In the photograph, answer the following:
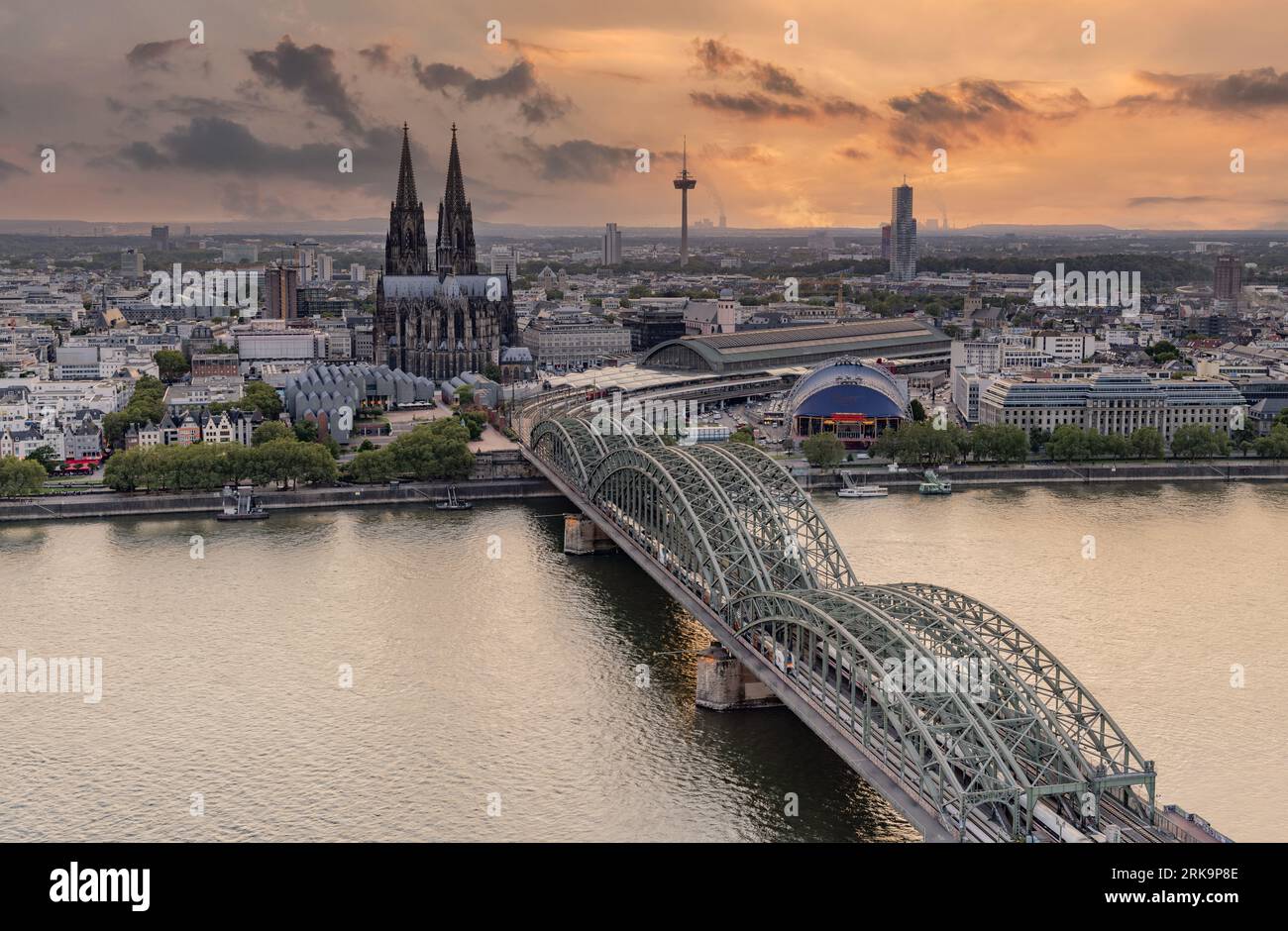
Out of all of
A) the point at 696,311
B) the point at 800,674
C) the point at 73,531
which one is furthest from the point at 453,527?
the point at 696,311

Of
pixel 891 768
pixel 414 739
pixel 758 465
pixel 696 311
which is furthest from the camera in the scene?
pixel 696 311

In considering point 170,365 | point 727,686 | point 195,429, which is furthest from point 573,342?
point 727,686

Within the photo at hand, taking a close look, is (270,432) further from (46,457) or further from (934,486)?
(934,486)

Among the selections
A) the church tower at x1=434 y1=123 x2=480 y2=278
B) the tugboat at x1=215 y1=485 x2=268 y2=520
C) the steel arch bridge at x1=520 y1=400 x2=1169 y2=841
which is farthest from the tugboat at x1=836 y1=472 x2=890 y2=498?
the church tower at x1=434 y1=123 x2=480 y2=278

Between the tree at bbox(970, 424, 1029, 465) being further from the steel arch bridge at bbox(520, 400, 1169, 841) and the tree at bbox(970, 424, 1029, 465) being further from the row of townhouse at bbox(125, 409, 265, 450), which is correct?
the row of townhouse at bbox(125, 409, 265, 450)

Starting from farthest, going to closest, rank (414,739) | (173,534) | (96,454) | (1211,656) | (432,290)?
1. (432,290)
2. (96,454)
3. (173,534)
4. (1211,656)
5. (414,739)

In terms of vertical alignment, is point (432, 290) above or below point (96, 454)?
above

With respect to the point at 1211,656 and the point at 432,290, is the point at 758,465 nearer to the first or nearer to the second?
the point at 1211,656
